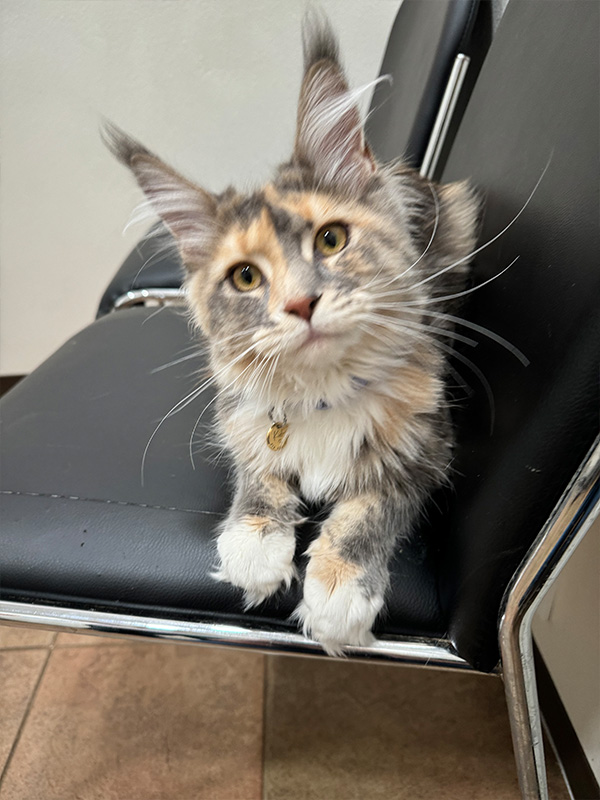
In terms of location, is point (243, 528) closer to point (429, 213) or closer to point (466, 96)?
point (429, 213)

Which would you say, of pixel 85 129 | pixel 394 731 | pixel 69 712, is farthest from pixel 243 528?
pixel 85 129

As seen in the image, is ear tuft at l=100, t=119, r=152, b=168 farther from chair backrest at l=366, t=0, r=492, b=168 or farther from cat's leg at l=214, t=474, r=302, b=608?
chair backrest at l=366, t=0, r=492, b=168

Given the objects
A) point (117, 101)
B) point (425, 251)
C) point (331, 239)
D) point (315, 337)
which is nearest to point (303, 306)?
point (315, 337)

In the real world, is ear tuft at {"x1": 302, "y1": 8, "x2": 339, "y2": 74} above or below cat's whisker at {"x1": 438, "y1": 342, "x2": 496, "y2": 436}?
above

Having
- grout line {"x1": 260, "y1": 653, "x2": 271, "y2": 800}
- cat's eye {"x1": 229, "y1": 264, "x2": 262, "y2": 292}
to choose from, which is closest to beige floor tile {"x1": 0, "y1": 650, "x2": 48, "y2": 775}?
grout line {"x1": 260, "y1": 653, "x2": 271, "y2": 800}

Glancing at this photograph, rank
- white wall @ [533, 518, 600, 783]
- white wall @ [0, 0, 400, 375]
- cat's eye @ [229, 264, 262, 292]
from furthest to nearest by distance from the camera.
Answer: white wall @ [0, 0, 400, 375] < white wall @ [533, 518, 600, 783] < cat's eye @ [229, 264, 262, 292]

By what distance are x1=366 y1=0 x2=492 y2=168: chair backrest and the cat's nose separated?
0.72 m

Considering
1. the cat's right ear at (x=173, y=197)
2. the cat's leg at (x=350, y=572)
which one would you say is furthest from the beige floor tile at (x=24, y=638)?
the cat's right ear at (x=173, y=197)

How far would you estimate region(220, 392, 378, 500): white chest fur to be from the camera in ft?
2.43

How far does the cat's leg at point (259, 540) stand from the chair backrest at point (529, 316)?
0.71 feet

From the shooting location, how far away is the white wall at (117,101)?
1.66 m

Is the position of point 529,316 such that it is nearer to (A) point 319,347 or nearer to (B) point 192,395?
(A) point 319,347

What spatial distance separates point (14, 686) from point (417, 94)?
65.4 inches

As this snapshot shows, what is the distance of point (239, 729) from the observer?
1127 mm
